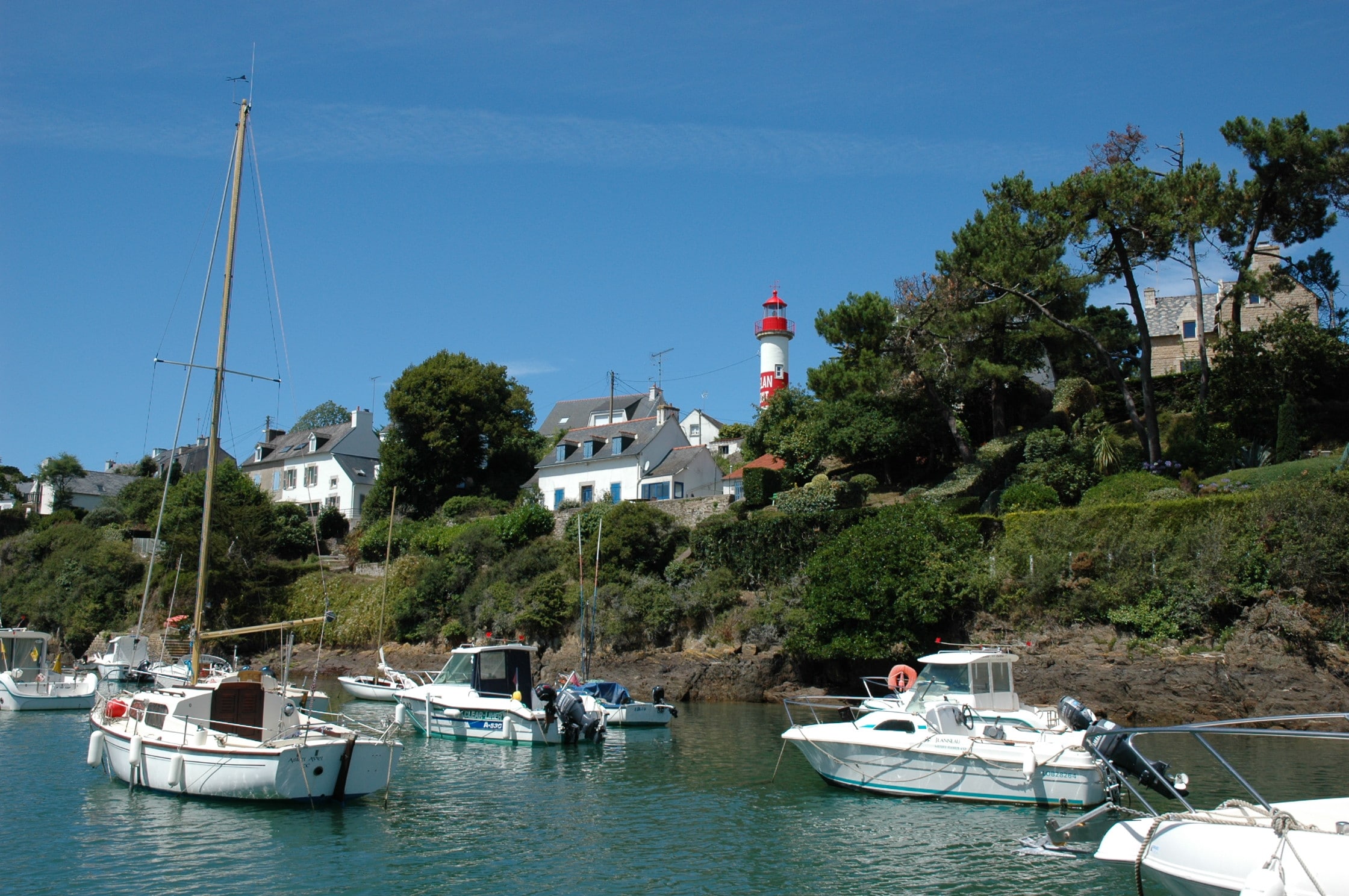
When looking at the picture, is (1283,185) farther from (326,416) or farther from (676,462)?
(326,416)

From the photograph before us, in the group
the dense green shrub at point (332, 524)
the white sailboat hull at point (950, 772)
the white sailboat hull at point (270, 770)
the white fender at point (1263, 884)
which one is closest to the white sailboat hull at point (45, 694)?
the white sailboat hull at point (270, 770)

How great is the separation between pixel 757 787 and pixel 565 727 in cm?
734

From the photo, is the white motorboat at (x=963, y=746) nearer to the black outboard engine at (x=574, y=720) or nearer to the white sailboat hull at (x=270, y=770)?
the black outboard engine at (x=574, y=720)

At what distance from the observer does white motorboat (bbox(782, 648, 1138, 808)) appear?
60.1 feet

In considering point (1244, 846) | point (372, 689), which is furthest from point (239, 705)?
point (372, 689)

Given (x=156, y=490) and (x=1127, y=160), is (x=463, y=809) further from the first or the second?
(x=156, y=490)

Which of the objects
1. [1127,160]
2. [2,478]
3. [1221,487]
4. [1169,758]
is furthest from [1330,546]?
[2,478]

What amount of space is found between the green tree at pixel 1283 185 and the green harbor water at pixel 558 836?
863 inches

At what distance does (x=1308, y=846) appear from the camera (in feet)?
32.8

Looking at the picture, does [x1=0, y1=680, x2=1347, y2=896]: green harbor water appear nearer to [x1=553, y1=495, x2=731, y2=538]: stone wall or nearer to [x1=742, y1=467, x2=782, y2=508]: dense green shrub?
[x1=742, y1=467, x2=782, y2=508]: dense green shrub

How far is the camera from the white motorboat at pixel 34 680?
119ft

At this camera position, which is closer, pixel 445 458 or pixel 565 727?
pixel 565 727

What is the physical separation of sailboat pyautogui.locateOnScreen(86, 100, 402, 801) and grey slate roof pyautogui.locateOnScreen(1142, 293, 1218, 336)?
171ft

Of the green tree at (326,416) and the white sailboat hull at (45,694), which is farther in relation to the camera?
the green tree at (326,416)
